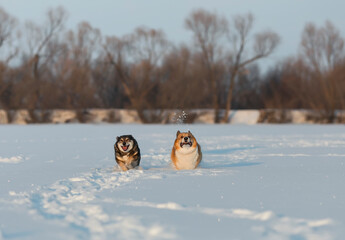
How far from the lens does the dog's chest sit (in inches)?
281

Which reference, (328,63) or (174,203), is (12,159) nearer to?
(174,203)

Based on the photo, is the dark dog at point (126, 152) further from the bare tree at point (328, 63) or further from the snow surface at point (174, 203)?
the bare tree at point (328, 63)

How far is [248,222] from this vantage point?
3717 mm

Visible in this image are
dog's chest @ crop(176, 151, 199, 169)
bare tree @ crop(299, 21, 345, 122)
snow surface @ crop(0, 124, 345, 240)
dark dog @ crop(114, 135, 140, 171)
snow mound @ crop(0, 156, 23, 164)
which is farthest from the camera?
bare tree @ crop(299, 21, 345, 122)

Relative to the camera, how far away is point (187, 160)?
23.7 feet

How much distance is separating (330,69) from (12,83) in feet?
92.4

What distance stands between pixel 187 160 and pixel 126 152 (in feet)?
3.87

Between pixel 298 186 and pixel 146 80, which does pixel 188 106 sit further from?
pixel 298 186

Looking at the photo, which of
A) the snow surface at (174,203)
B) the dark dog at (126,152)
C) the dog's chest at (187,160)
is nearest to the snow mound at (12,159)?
the snow surface at (174,203)

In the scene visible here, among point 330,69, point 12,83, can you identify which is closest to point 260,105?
point 330,69

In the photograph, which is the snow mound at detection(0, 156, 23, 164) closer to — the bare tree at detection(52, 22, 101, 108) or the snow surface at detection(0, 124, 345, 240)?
the snow surface at detection(0, 124, 345, 240)

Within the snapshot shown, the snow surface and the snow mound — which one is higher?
the snow surface

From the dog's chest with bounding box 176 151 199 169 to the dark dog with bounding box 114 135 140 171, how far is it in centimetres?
89

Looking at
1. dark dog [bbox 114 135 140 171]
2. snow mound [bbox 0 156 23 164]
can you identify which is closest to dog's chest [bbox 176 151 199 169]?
dark dog [bbox 114 135 140 171]
